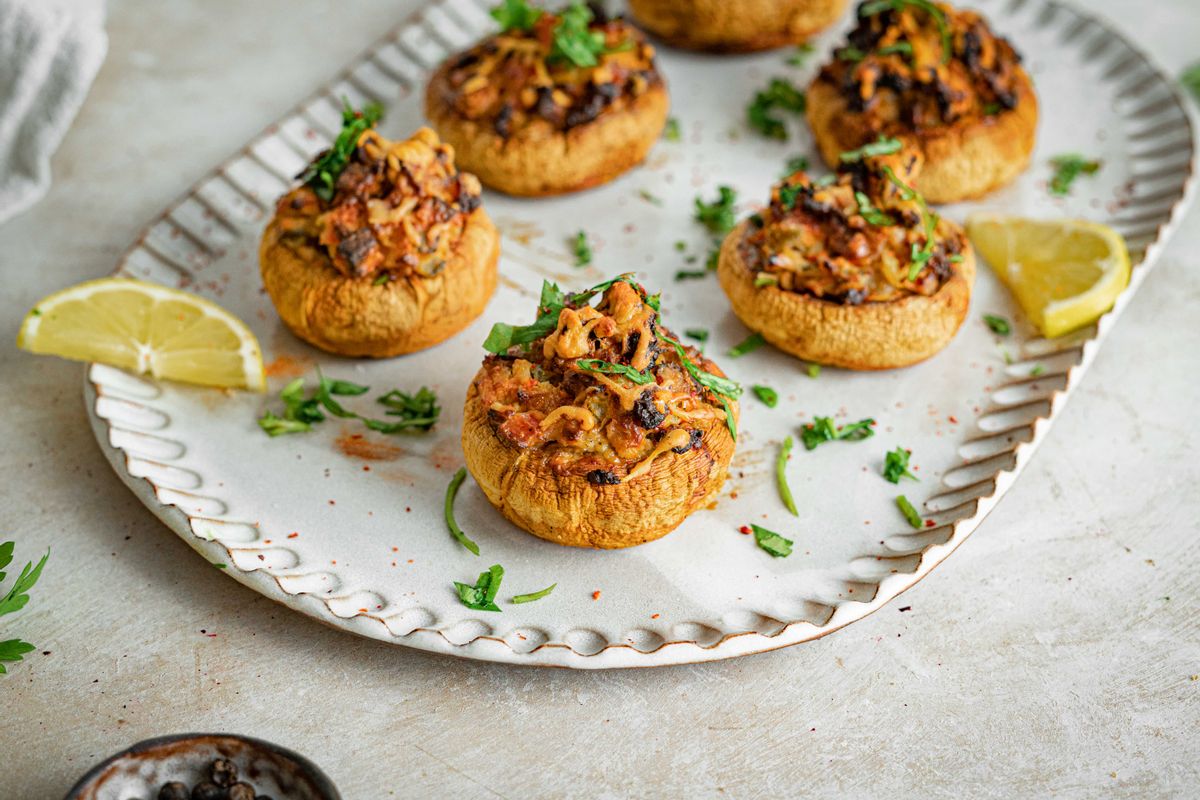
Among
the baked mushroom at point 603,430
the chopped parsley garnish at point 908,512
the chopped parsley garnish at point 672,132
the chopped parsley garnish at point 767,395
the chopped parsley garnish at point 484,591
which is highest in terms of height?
the baked mushroom at point 603,430

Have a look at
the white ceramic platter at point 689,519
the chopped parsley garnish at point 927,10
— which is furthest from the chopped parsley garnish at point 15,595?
the chopped parsley garnish at point 927,10

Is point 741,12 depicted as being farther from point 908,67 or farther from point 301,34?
point 301,34

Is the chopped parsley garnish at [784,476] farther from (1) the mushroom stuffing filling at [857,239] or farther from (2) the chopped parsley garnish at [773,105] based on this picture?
(2) the chopped parsley garnish at [773,105]

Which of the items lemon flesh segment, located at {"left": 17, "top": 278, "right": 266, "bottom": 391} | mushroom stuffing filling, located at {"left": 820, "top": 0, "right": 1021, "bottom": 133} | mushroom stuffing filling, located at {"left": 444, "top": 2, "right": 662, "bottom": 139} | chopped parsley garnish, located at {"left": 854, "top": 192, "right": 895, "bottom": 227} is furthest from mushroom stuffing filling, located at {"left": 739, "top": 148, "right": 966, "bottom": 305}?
lemon flesh segment, located at {"left": 17, "top": 278, "right": 266, "bottom": 391}

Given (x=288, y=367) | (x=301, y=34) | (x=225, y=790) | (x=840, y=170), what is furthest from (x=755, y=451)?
(x=301, y=34)

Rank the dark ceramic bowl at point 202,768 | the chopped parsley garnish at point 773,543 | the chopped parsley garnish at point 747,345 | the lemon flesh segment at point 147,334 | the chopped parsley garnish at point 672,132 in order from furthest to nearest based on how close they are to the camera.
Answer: the chopped parsley garnish at point 672,132
the chopped parsley garnish at point 747,345
the lemon flesh segment at point 147,334
the chopped parsley garnish at point 773,543
the dark ceramic bowl at point 202,768

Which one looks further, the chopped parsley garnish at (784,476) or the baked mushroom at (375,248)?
the baked mushroom at (375,248)

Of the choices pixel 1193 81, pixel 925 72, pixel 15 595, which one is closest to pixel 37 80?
pixel 15 595
